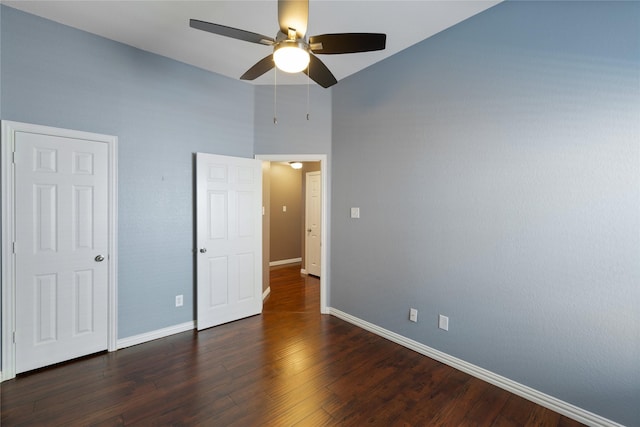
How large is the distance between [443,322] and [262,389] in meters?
1.71

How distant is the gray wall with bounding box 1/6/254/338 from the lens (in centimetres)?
244

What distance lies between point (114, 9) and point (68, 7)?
36cm

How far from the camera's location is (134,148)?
296 cm

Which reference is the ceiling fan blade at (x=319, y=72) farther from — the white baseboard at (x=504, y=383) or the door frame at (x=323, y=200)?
the white baseboard at (x=504, y=383)

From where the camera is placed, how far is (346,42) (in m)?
1.85

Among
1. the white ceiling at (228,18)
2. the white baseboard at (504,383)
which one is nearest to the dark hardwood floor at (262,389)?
the white baseboard at (504,383)

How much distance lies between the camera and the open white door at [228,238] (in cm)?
336

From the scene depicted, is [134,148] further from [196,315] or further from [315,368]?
[315,368]

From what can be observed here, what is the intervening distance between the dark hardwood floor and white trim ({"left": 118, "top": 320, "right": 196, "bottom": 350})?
9 cm

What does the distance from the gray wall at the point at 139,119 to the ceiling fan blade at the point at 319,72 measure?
1.76 meters

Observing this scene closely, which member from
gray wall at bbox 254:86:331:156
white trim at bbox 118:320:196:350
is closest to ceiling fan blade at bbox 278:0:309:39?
gray wall at bbox 254:86:331:156

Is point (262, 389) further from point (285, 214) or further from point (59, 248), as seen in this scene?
point (285, 214)

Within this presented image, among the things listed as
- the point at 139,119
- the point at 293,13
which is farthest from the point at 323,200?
the point at 293,13

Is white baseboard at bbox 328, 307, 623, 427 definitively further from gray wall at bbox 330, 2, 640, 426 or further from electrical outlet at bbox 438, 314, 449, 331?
electrical outlet at bbox 438, 314, 449, 331
